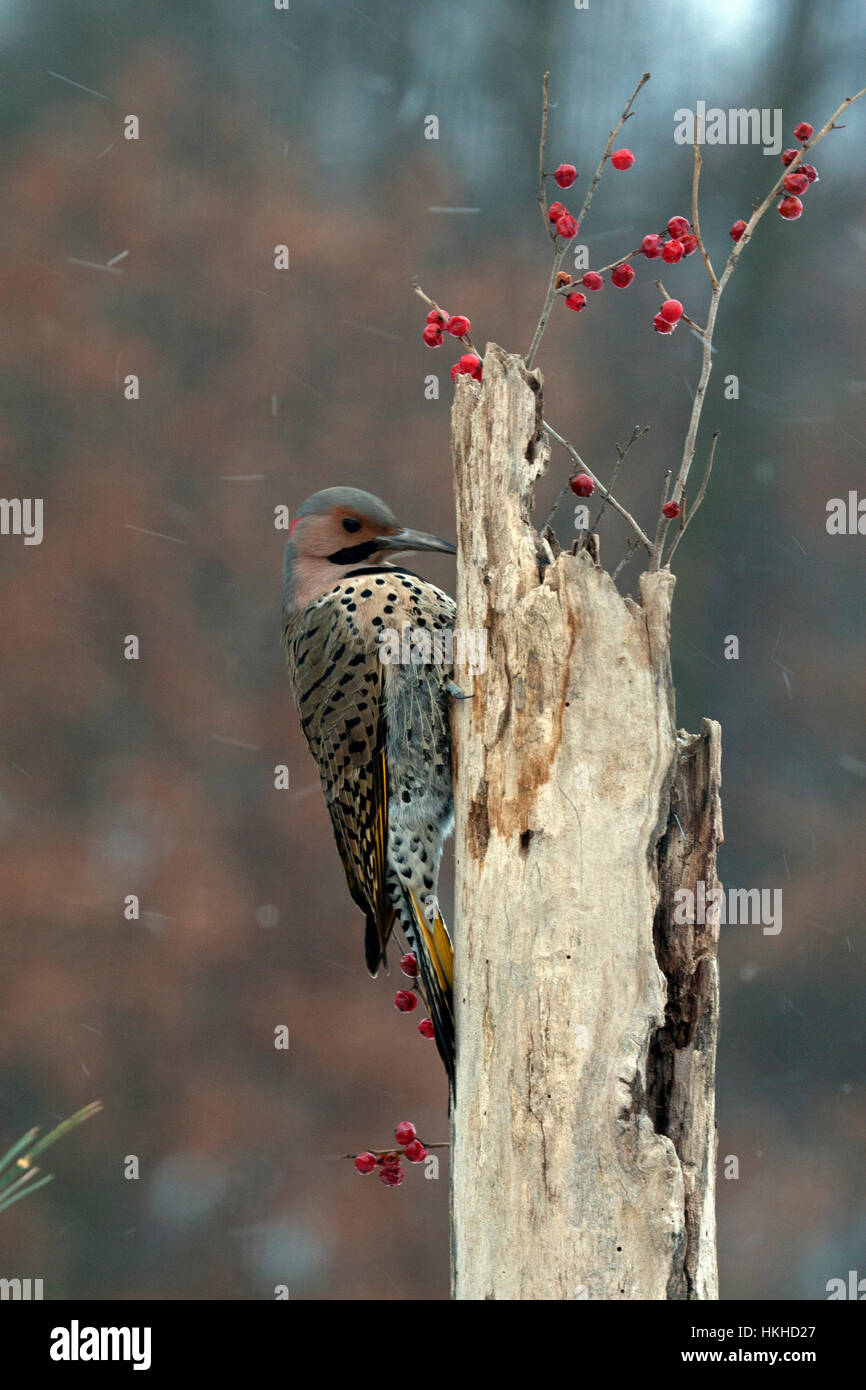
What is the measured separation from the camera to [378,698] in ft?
7.09

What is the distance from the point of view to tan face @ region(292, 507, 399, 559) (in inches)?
87.8

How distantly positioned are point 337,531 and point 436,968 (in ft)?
2.40

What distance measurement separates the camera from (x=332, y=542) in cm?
225

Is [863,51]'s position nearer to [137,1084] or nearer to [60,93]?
[60,93]

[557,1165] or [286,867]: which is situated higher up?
[286,867]

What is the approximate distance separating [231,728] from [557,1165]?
3080mm

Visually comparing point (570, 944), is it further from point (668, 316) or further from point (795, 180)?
point (795, 180)

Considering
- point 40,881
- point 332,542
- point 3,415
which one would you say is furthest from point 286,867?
point 332,542

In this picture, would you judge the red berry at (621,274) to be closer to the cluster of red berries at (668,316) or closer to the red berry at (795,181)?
the cluster of red berries at (668,316)

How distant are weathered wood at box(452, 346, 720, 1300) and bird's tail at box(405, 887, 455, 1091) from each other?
109 millimetres

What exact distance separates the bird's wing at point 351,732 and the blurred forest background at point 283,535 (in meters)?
2.30

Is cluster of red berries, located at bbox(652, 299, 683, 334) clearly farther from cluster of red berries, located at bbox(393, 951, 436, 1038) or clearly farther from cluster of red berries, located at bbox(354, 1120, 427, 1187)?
cluster of red berries, located at bbox(354, 1120, 427, 1187)

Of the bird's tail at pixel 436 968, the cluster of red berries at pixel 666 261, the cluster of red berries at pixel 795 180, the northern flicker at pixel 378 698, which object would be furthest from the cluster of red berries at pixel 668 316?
the bird's tail at pixel 436 968

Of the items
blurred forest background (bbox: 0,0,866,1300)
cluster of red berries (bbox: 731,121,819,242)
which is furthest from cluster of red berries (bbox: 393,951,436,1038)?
blurred forest background (bbox: 0,0,866,1300)
